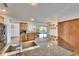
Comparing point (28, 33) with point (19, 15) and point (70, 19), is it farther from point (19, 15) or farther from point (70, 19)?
point (70, 19)

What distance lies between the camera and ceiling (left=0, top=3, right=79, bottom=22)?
4.14 feet

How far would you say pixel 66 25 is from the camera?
1.39 metres

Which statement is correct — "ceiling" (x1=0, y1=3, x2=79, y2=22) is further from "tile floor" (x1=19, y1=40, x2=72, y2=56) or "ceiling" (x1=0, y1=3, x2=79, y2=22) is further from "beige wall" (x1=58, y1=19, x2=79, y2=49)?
"tile floor" (x1=19, y1=40, x2=72, y2=56)

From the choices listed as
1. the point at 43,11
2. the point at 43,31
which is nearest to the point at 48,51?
the point at 43,31

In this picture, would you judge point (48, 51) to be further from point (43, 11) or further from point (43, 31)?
point (43, 11)

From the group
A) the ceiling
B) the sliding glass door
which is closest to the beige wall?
the ceiling

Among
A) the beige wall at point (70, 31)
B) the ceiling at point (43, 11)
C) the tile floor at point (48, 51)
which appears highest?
the ceiling at point (43, 11)

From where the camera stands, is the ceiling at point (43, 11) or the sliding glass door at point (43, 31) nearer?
the ceiling at point (43, 11)

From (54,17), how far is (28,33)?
43 centimetres

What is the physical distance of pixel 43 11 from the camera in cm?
132

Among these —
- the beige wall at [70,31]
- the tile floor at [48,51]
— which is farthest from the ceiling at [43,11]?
the tile floor at [48,51]

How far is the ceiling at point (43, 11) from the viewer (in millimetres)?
1263

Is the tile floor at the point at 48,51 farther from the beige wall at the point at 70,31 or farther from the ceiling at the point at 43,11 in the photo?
the ceiling at the point at 43,11

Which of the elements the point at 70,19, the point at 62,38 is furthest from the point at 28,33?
the point at 70,19
